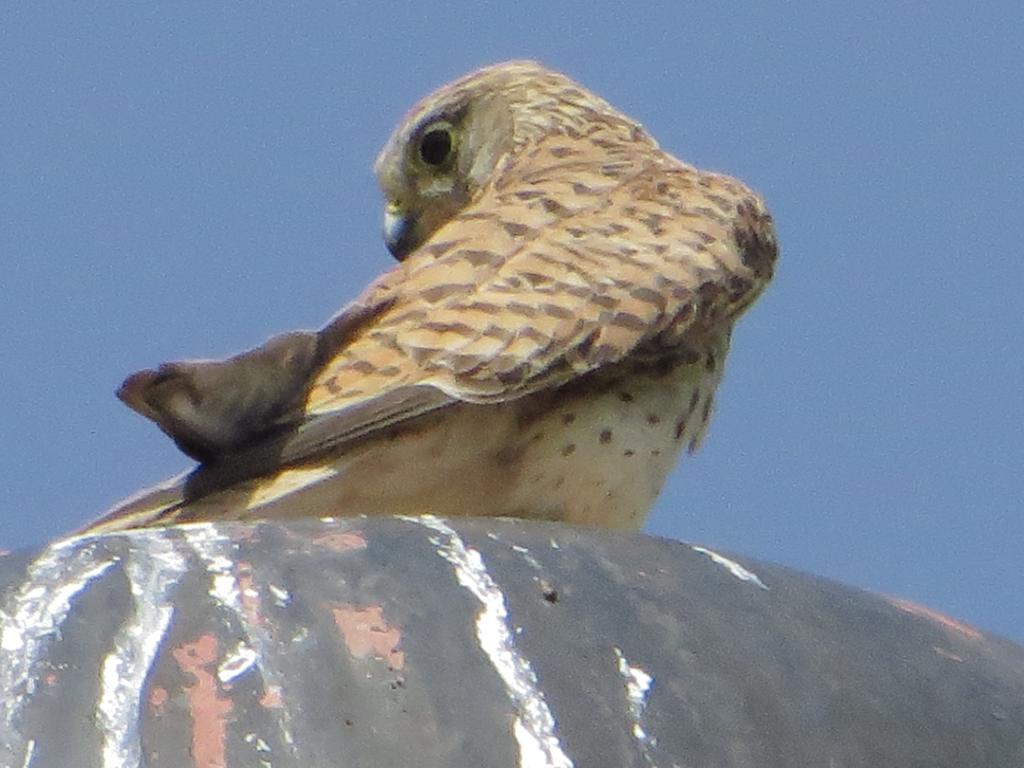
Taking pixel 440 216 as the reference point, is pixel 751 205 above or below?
above

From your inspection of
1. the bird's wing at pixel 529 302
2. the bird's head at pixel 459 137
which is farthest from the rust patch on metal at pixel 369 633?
the bird's head at pixel 459 137

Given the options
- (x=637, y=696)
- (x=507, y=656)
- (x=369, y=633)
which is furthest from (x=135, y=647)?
(x=637, y=696)

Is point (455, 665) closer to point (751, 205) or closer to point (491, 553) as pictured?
point (491, 553)

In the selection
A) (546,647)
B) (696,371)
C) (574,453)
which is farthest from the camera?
(696,371)

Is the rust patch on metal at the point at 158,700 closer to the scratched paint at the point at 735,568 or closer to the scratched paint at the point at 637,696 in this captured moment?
the scratched paint at the point at 637,696

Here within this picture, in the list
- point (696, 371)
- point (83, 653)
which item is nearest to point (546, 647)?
point (83, 653)

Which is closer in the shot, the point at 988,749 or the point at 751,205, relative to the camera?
the point at 988,749
